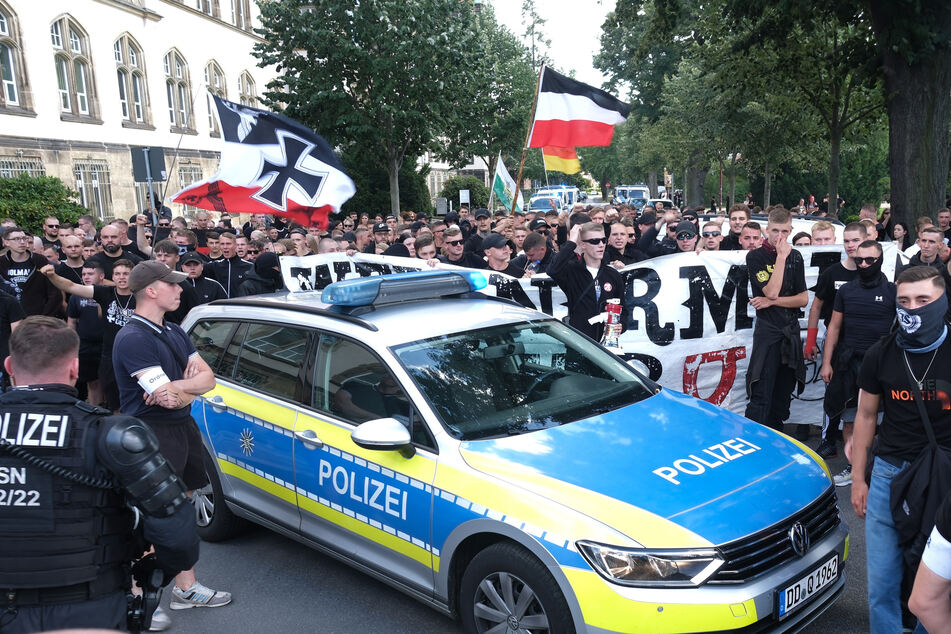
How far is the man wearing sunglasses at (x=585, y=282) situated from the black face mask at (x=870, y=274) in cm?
184

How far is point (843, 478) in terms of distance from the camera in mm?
5930

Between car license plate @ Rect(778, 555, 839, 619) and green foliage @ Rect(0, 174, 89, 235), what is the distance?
64.1ft

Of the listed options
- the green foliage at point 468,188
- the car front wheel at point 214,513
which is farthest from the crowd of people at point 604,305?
the green foliage at point 468,188

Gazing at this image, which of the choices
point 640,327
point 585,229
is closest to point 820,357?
point 640,327

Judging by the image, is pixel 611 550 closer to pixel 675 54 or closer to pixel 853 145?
pixel 853 145

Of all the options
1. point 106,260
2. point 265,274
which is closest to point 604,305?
point 265,274

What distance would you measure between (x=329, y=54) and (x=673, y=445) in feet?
70.2

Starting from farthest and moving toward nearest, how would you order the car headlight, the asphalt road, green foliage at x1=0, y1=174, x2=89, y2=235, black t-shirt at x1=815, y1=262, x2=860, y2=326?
1. green foliage at x1=0, y1=174, x2=89, y2=235
2. black t-shirt at x1=815, y1=262, x2=860, y2=326
3. the asphalt road
4. the car headlight

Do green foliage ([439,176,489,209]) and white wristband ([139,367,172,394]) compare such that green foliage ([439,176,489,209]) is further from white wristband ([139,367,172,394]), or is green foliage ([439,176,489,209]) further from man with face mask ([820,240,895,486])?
white wristband ([139,367,172,394])

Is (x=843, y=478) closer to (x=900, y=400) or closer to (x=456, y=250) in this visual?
(x=900, y=400)

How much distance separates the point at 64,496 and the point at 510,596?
1842 mm

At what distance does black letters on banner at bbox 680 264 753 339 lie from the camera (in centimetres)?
690

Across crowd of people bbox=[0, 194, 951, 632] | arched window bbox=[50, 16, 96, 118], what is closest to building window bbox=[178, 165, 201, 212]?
arched window bbox=[50, 16, 96, 118]

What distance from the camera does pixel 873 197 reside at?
116 feet
